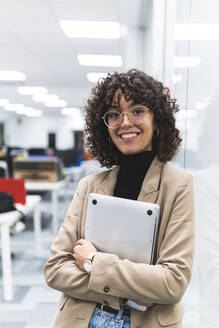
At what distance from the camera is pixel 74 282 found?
868 millimetres

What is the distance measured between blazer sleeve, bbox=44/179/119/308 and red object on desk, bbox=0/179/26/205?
1677mm

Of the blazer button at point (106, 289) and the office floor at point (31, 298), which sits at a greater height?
the blazer button at point (106, 289)

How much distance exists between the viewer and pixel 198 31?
1032 millimetres

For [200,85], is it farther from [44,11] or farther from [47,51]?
[47,51]

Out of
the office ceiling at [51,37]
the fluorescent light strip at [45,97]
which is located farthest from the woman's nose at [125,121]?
the fluorescent light strip at [45,97]

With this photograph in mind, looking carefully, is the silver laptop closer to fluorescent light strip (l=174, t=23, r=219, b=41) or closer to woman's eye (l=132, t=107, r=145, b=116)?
woman's eye (l=132, t=107, r=145, b=116)

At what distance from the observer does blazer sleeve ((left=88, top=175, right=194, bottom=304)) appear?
78 centimetres

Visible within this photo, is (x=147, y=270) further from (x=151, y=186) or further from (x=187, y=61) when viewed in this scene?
(x=187, y=61)

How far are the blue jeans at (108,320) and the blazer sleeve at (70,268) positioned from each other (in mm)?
56

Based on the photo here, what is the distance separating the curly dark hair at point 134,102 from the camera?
92 cm

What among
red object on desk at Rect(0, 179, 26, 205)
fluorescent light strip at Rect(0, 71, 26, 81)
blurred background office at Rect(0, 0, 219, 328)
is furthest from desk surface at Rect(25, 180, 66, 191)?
fluorescent light strip at Rect(0, 71, 26, 81)

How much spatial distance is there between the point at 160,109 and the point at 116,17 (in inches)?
113

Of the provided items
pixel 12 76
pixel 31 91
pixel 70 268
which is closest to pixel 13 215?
pixel 70 268

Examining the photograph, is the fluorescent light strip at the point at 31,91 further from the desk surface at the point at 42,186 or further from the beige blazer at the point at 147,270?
the beige blazer at the point at 147,270
